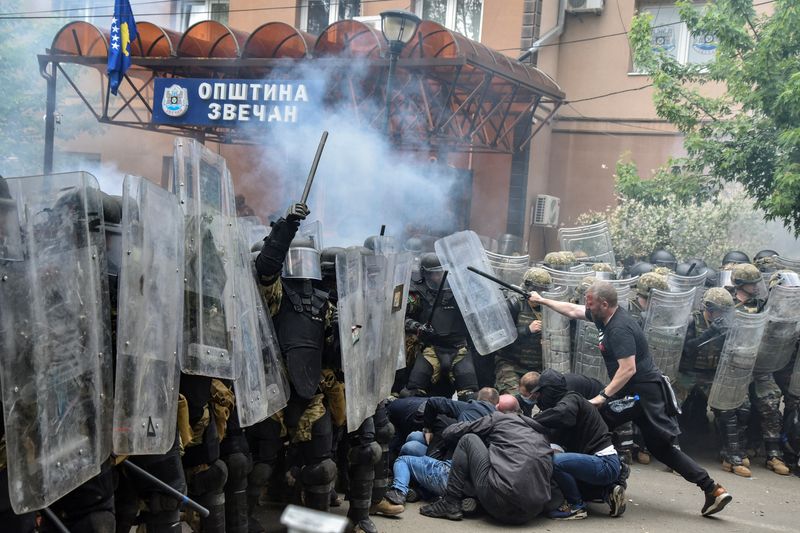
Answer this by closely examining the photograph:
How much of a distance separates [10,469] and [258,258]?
192 centimetres

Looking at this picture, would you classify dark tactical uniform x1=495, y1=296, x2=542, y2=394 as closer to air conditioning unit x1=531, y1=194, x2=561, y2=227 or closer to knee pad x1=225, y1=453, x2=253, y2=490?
knee pad x1=225, y1=453, x2=253, y2=490

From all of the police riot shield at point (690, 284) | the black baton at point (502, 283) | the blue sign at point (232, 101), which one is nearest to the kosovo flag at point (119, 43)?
the blue sign at point (232, 101)

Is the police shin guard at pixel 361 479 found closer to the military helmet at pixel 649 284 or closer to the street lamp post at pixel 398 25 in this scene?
the military helmet at pixel 649 284

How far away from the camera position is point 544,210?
52.3 feet

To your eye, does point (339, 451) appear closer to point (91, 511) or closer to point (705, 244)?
point (91, 511)

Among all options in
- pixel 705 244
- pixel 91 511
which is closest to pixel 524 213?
pixel 705 244

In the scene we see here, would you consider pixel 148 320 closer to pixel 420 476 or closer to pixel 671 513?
pixel 420 476

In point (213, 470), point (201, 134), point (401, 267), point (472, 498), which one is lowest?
point (472, 498)

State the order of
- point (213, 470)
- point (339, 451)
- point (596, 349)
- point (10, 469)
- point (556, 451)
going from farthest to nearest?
point (596, 349) < point (556, 451) < point (339, 451) < point (213, 470) < point (10, 469)

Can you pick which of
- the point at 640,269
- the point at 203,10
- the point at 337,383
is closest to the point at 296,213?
the point at 337,383

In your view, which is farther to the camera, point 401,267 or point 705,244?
point 705,244

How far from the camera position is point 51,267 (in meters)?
3.01

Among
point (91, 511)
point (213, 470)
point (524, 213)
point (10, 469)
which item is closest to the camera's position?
point (10, 469)

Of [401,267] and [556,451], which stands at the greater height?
[401,267]
